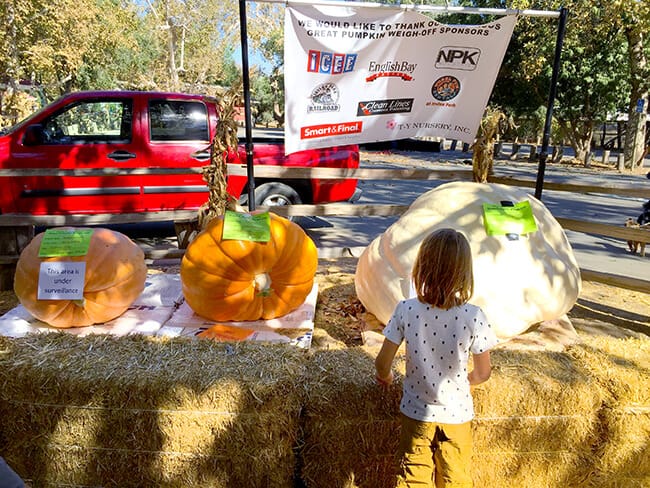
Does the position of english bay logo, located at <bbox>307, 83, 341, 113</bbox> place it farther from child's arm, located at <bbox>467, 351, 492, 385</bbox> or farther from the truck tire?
the truck tire

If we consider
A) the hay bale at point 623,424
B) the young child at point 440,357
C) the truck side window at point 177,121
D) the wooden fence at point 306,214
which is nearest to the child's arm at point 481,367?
the young child at point 440,357

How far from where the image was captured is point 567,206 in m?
10.1

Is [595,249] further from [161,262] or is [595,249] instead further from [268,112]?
[268,112]

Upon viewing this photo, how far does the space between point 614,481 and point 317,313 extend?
1.93 metres

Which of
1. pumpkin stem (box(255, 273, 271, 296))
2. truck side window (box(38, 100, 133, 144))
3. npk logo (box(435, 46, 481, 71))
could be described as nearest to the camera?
pumpkin stem (box(255, 273, 271, 296))

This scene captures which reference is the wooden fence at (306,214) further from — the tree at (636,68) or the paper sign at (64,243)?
the tree at (636,68)

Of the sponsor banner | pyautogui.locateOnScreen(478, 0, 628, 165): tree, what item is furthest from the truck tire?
pyautogui.locateOnScreen(478, 0, 628, 165): tree

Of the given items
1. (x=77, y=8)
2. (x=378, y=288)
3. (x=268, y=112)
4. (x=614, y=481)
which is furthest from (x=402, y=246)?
(x=268, y=112)

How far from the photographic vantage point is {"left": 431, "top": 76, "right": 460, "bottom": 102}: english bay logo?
3.96m

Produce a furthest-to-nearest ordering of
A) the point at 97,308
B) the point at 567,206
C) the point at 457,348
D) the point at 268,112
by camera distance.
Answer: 1. the point at 268,112
2. the point at 567,206
3. the point at 97,308
4. the point at 457,348

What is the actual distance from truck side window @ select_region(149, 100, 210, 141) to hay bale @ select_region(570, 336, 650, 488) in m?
5.12

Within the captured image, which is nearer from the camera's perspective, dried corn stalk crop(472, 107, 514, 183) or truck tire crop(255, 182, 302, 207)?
dried corn stalk crop(472, 107, 514, 183)

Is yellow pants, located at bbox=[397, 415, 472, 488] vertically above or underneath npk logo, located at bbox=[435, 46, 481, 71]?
underneath

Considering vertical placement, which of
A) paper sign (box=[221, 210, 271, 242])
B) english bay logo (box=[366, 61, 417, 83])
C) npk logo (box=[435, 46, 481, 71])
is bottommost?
paper sign (box=[221, 210, 271, 242])
